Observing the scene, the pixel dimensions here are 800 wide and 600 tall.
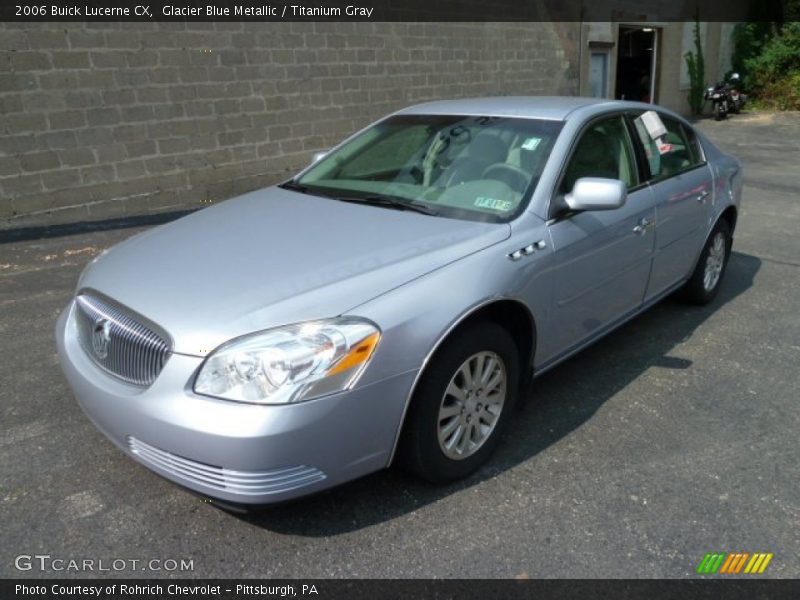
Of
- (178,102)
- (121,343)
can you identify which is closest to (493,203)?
(121,343)

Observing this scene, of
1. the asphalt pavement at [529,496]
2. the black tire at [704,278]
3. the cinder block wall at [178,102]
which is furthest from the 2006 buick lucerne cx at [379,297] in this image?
the cinder block wall at [178,102]

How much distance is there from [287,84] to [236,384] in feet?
25.5

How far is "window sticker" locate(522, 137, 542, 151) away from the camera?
132 inches

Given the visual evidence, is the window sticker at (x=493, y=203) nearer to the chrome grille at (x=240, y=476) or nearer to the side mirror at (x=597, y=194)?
the side mirror at (x=597, y=194)

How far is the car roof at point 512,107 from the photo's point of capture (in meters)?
3.60

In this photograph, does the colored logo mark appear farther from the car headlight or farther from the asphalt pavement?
the car headlight

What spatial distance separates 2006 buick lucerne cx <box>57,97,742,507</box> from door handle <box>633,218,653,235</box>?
0.02 metres

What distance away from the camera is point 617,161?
3764 mm

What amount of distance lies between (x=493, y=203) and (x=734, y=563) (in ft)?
5.80

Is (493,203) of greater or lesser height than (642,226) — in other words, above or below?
above

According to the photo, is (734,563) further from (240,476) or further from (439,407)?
(240,476)

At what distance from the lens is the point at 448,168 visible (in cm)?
342
